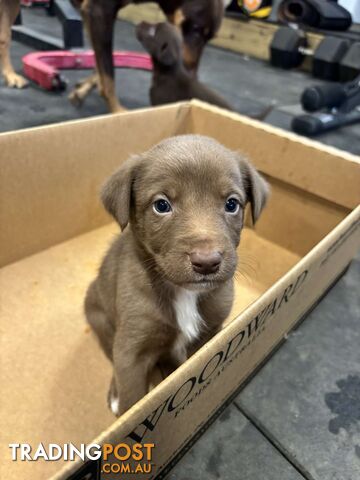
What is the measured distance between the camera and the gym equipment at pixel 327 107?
3613mm

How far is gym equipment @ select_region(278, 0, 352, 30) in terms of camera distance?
5.78 metres

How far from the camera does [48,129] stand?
1.91 metres

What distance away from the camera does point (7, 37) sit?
11.4ft

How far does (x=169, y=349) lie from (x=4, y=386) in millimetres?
717

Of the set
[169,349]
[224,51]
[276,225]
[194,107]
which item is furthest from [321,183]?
[224,51]

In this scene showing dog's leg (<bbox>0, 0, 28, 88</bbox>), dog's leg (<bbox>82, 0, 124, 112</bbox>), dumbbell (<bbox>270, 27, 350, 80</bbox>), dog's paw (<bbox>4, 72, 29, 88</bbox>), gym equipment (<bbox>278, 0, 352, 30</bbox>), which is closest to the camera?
dog's leg (<bbox>82, 0, 124, 112</bbox>)

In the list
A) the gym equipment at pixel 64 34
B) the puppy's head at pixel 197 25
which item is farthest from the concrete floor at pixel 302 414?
the gym equipment at pixel 64 34

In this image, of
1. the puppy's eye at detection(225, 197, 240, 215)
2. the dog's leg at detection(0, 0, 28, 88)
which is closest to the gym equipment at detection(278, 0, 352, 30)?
the dog's leg at detection(0, 0, 28, 88)

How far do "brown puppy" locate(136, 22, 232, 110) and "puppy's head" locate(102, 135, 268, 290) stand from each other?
6.38 ft

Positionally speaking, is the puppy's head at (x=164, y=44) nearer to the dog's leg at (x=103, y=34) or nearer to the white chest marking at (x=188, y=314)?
the dog's leg at (x=103, y=34)

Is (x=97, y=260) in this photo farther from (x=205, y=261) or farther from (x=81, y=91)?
(x=81, y=91)

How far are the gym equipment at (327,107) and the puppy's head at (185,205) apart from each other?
8.54ft

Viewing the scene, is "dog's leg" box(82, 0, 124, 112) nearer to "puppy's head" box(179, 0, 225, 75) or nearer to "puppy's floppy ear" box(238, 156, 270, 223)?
"puppy's head" box(179, 0, 225, 75)

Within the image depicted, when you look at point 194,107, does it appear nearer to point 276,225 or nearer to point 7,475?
point 276,225
